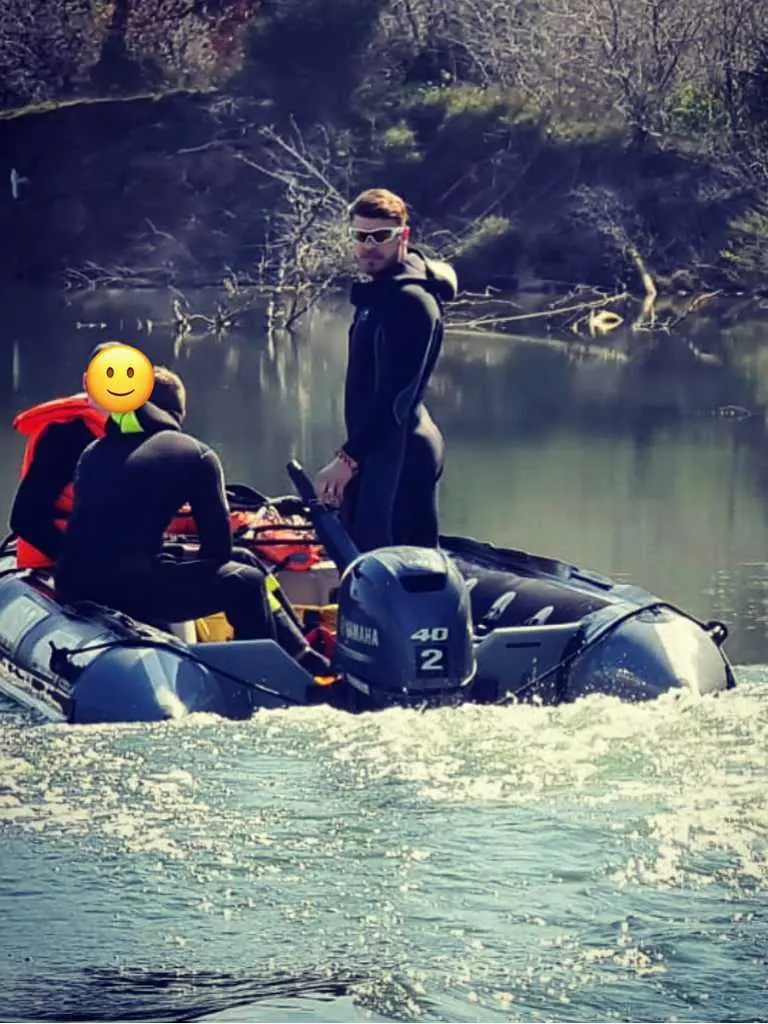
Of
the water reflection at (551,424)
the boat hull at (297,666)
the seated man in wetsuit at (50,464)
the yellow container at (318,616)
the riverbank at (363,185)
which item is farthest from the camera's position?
the riverbank at (363,185)

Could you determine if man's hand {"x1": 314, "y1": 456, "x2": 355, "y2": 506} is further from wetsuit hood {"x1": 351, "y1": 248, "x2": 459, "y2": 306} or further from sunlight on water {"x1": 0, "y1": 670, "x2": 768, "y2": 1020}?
sunlight on water {"x1": 0, "y1": 670, "x2": 768, "y2": 1020}

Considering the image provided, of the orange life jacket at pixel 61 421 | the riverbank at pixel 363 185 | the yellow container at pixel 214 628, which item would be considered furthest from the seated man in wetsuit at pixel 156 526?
the riverbank at pixel 363 185

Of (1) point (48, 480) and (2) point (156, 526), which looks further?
(1) point (48, 480)

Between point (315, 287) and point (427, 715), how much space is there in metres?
19.4

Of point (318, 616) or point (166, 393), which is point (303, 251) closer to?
point (318, 616)

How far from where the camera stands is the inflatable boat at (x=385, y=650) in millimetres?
8539

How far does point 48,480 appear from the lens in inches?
374

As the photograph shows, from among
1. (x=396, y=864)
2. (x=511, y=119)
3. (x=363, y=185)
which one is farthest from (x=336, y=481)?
(x=511, y=119)

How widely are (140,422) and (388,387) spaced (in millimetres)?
940

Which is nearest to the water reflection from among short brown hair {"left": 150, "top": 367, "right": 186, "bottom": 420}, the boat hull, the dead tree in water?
the dead tree in water

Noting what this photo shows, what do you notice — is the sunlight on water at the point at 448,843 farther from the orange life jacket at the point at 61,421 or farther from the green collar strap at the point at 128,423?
the green collar strap at the point at 128,423

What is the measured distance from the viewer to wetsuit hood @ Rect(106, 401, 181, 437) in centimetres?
899
